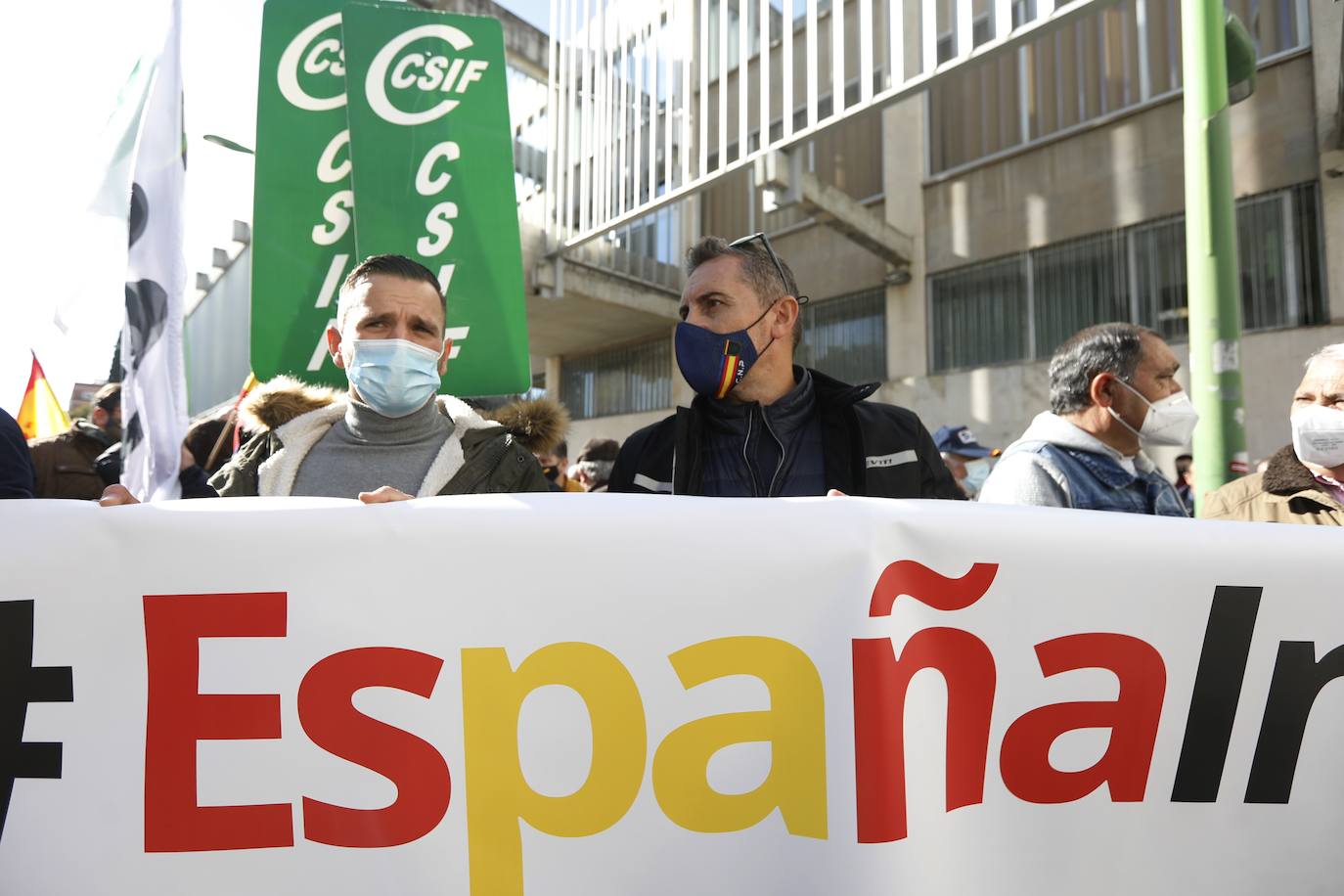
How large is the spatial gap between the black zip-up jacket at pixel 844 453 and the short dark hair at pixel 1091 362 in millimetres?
456

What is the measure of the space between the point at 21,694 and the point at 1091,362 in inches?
97.5

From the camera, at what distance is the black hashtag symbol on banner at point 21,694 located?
1.54 metres

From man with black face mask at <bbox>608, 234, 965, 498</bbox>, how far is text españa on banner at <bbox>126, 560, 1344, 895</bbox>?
0.61 m

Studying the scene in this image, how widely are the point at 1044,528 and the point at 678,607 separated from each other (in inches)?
25.8

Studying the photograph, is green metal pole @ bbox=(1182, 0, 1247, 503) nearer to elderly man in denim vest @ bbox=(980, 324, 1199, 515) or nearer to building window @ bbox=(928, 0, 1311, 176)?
elderly man in denim vest @ bbox=(980, 324, 1199, 515)

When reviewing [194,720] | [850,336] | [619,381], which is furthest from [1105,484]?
[619,381]

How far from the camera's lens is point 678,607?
5.31ft

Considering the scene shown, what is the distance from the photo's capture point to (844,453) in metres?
2.24

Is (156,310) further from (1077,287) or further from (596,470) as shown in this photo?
(1077,287)

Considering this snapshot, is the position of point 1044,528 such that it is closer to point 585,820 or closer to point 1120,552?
point 1120,552

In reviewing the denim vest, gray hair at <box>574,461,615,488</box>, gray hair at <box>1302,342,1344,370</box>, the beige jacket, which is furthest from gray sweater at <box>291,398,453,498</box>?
gray hair at <box>574,461,615,488</box>

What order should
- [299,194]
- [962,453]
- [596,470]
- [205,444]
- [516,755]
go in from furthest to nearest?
[962,453], [596,470], [205,444], [299,194], [516,755]

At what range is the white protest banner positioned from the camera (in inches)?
60.1

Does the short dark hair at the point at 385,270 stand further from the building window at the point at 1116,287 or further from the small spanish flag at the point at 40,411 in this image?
the building window at the point at 1116,287
